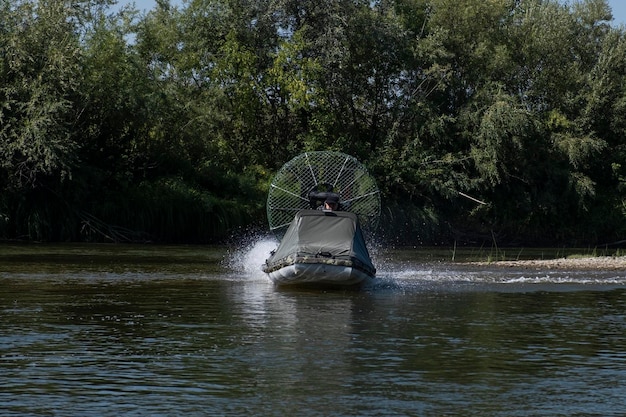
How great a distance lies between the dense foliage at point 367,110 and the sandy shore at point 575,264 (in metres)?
16.2

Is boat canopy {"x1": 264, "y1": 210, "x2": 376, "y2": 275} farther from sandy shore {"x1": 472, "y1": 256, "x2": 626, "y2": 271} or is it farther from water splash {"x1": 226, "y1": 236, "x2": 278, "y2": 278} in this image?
sandy shore {"x1": 472, "y1": 256, "x2": 626, "y2": 271}

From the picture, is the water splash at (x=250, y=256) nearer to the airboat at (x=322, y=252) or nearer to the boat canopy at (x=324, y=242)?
the airboat at (x=322, y=252)

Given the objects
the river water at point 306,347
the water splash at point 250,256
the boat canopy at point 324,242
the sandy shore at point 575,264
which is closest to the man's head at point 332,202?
the boat canopy at point 324,242

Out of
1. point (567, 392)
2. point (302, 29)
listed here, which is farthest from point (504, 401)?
point (302, 29)

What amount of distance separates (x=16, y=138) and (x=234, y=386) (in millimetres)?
32480

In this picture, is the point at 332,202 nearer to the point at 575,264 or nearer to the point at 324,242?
the point at 324,242

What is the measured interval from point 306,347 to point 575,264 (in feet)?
67.2

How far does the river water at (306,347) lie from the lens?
11797mm

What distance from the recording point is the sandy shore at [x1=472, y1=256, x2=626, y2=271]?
3344 centimetres

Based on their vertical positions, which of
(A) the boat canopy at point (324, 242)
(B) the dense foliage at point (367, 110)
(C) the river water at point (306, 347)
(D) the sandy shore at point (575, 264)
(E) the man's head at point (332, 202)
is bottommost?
(C) the river water at point (306, 347)

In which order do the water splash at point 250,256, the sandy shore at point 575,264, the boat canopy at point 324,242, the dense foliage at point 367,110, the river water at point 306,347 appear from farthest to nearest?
1. the dense foliage at point 367,110
2. the sandy shore at point 575,264
3. the water splash at point 250,256
4. the boat canopy at point 324,242
5. the river water at point 306,347

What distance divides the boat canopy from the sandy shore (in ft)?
31.2

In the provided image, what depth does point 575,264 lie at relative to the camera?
34.5 meters

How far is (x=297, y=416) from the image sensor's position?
11062 millimetres
